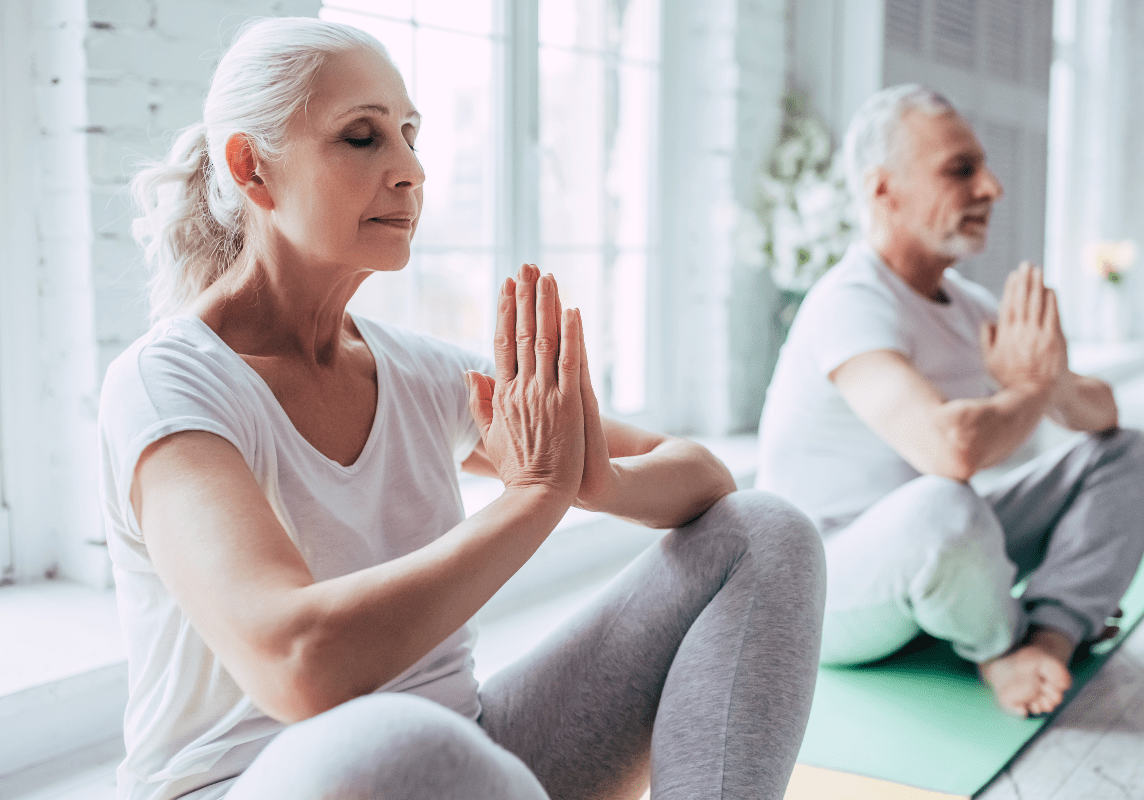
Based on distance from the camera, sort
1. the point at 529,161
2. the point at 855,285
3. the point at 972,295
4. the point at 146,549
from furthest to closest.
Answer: the point at 529,161 → the point at 972,295 → the point at 855,285 → the point at 146,549

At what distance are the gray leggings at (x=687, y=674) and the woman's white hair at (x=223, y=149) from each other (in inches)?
23.5

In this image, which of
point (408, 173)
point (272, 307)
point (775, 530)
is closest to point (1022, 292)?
point (775, 530)

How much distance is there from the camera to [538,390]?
1039 millimetres

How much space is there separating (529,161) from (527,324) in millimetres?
2171

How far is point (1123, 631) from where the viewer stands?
7.63 feet

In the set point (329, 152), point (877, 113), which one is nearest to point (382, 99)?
point (329, 152)

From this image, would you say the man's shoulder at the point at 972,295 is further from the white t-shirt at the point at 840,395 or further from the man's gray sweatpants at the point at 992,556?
the man's gray sweatpants at the point at 992,556

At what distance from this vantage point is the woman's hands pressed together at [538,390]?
40.5 inches

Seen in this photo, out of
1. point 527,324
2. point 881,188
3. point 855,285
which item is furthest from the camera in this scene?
point 881,188

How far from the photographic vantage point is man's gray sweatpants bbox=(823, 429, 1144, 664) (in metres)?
1.78

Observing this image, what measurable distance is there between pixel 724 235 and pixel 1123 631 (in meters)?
1.84

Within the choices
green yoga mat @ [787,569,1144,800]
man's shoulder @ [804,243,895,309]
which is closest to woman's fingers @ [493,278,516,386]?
green yoga mat @ [787,569,1144,800]

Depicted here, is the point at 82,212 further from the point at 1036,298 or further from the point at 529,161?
the point at 1036,298

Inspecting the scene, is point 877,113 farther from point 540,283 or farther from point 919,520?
point 540,283
